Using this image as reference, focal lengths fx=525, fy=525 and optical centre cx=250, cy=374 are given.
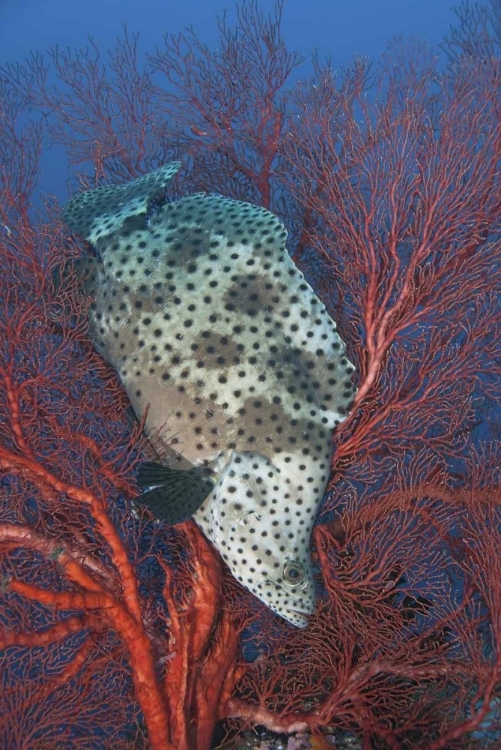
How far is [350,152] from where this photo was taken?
3.59 metres

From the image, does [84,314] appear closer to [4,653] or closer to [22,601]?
[22,601]

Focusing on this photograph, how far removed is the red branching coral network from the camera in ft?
10.2

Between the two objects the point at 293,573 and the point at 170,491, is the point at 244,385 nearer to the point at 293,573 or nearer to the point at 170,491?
the point at 170,491

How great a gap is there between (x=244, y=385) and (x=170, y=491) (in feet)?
2.73

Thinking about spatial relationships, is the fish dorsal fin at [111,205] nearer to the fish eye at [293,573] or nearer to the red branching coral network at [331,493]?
the red branching coral network at [331,493]

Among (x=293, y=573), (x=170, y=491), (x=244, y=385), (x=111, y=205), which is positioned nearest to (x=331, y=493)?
(x=293, y=573)

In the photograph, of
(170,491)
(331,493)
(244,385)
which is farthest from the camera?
(331,493)

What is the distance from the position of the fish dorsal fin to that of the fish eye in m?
2.63

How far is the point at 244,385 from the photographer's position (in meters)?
3.50

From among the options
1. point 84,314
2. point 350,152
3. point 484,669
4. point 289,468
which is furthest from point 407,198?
point 484,669

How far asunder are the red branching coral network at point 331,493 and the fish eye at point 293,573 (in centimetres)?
24

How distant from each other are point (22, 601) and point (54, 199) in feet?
9.04

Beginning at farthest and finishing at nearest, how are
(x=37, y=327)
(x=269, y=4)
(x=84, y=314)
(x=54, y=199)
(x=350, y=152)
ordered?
(x=269, y=4) < (x=54, y=199) < (x=350, y=152) < (x=84, y=314) < (x=37, y=327)

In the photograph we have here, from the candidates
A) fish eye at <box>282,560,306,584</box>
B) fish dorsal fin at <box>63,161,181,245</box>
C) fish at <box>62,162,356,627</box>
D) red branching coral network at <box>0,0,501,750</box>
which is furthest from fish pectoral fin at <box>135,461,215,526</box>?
fish dorsal fin at <box>63,161,181,245</box>
